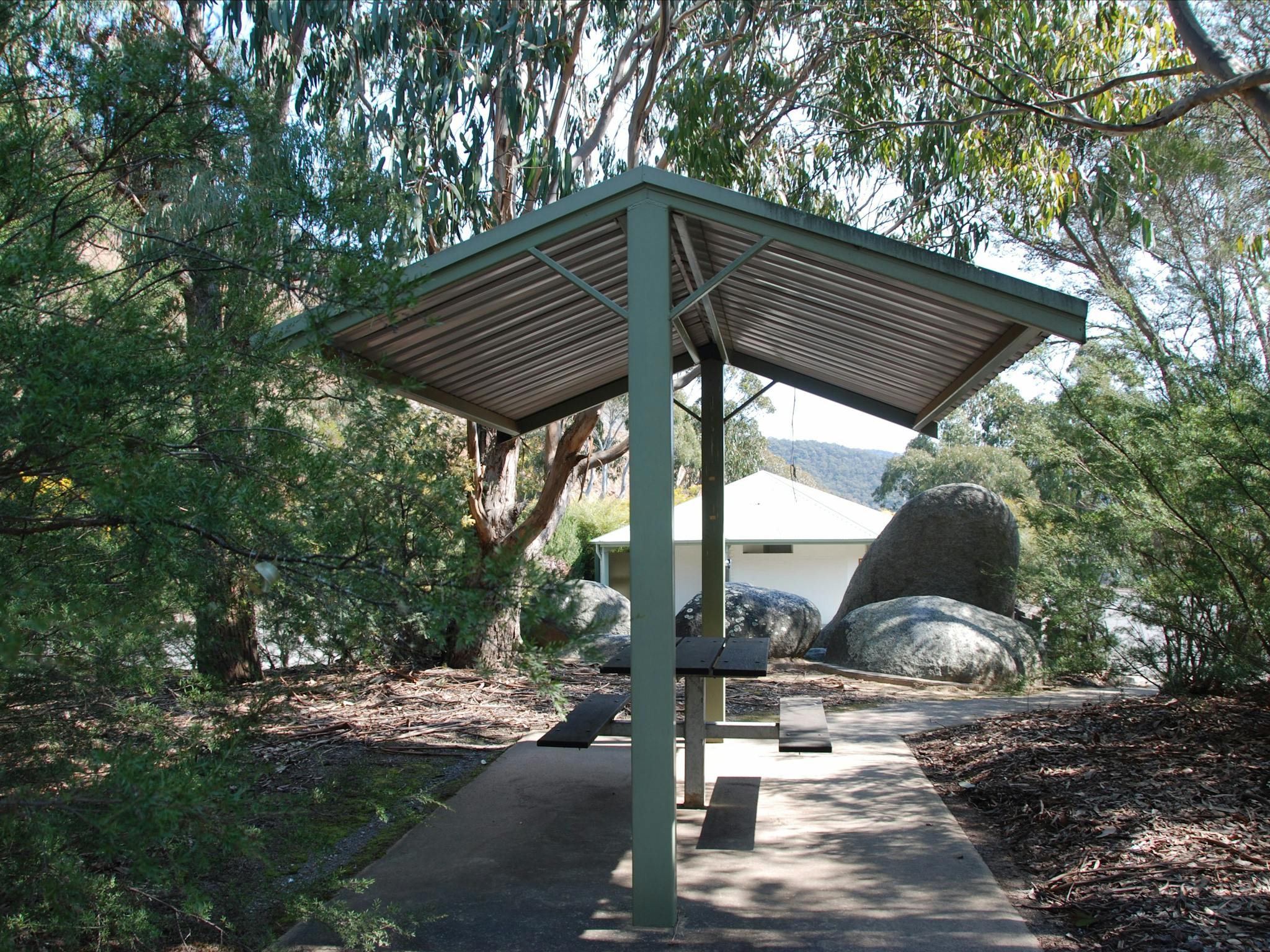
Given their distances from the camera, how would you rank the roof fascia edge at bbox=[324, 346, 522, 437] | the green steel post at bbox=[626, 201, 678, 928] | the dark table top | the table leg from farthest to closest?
the table leg → the dark table top → the green steel post at bbox=[626, 201, 678, 928] → the roof fascia edge at bbox=[324, 346, 522, 437]

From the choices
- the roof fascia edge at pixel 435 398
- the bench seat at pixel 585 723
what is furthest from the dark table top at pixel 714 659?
the roof fascia edge at pixel 435 398

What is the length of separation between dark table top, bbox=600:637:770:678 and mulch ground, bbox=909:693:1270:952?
144 cm

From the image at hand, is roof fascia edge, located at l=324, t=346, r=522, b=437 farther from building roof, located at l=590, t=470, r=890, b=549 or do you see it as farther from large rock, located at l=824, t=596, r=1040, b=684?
building roof, located at l=590, t=470, r=890, b=549

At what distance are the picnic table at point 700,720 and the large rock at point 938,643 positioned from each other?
4.73 m

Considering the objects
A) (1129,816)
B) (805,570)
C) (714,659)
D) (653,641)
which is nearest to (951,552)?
(714,659)

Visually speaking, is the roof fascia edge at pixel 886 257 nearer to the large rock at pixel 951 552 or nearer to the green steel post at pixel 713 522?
the green steel post at pixel 713 522

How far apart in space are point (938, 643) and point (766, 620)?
307cm

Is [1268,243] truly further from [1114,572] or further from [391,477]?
[391,477]

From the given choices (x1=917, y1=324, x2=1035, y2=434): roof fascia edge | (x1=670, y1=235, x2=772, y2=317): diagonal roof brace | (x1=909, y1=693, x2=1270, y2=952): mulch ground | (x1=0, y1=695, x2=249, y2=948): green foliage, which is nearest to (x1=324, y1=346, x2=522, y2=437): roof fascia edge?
(x1=670, y1=235, x2=772, y2=317): diagonal roof brace

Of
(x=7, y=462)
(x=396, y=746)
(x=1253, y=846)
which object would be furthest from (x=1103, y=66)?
(x=7, y=462)

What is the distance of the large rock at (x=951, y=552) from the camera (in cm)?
1419

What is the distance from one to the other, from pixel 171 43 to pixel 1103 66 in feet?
34.7

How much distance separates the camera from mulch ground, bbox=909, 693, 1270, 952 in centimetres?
405

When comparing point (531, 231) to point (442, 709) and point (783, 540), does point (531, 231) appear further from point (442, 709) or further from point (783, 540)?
point (783, 540)
